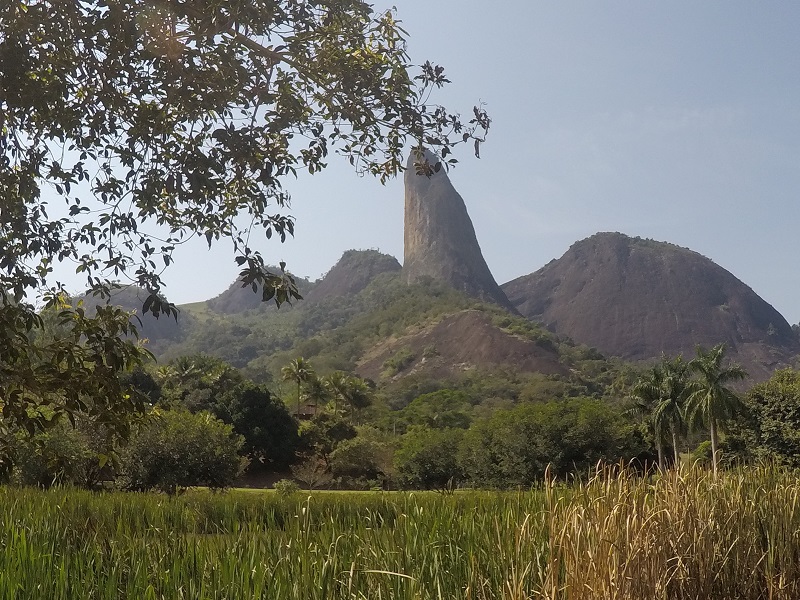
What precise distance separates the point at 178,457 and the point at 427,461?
67.0ft

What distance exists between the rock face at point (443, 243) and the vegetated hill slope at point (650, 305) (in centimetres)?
1585

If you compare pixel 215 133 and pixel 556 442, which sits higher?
pixel 215 133

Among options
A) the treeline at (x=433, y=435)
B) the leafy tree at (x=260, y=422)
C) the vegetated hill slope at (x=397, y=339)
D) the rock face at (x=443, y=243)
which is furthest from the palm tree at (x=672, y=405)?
the rock face at (x=443, y=243)

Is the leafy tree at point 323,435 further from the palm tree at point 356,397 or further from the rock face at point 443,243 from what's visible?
the rock face at point 443,243

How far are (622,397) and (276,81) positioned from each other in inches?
3244

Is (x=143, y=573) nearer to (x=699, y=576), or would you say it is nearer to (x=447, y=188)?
(x=699, y=576)

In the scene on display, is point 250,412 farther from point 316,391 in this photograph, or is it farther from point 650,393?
point 650,393

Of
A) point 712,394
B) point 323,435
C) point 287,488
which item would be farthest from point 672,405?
point 287,488

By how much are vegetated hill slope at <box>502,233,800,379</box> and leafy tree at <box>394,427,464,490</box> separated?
111 metres

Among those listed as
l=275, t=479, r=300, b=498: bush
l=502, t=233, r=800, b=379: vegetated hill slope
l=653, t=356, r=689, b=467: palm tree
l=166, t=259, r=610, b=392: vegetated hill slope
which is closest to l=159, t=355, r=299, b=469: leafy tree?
l=275, t=479, r=300, b=498: bush

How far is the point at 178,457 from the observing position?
31.7 m

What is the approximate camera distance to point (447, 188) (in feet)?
563

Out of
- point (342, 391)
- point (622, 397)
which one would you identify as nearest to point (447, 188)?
point (622, 397)

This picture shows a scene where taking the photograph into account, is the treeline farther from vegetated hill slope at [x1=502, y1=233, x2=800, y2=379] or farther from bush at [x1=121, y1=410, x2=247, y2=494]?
vegetated hill slope at [x1=502, y1=233, x2=800, y2=379]
